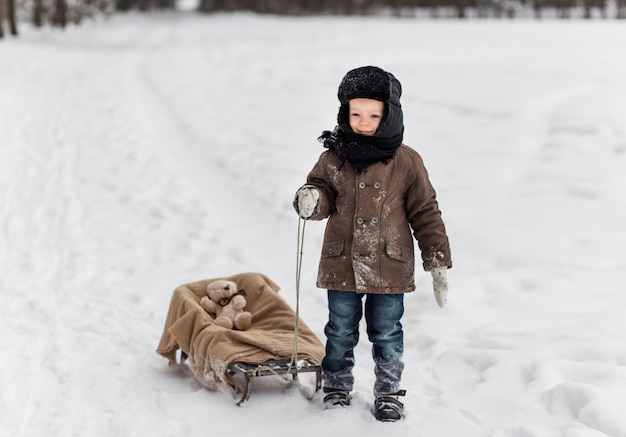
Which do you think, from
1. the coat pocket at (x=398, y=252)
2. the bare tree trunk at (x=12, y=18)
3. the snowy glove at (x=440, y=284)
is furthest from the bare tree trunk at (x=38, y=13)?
the snowy glove at (x=440, y=284)

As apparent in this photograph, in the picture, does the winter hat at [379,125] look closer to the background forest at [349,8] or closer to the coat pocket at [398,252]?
the coat pocket at [398,252]

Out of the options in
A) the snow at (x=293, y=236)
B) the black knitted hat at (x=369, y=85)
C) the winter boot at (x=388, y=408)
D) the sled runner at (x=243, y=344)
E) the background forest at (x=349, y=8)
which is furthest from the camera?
the background forest at (x=349, y=8)

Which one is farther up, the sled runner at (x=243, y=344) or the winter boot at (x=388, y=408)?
the sled runner at (x=243, y=344)

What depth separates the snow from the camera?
3.89 metres

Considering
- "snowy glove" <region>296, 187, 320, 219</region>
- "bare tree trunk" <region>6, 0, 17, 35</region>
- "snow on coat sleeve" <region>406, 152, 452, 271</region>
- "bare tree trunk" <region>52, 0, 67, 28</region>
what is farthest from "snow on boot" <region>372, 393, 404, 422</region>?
"bare tree trunk" <region>52, 0, 67, 28</region>

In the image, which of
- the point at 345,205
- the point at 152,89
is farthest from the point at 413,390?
the point at 152,89

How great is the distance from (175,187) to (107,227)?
64.9 inches

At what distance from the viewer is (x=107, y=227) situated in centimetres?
772

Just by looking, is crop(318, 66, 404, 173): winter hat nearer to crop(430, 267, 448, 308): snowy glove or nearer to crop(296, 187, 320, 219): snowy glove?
crop(296, 187, 320, 219): snowy glove

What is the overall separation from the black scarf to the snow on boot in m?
1.11

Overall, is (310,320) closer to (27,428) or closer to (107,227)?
(27,428)

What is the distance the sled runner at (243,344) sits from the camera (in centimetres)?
402

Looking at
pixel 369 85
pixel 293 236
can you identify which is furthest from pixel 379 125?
pixel 293 236

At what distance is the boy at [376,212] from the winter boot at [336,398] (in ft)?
0.58
